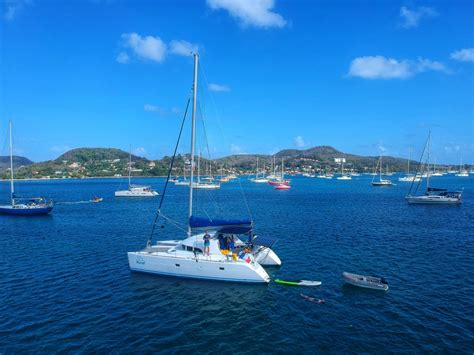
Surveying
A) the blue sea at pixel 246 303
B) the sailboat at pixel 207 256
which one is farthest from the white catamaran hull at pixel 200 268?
the blue sea at pixel 246 303

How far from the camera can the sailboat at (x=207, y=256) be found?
23.8m

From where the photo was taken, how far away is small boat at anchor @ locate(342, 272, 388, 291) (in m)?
23.1

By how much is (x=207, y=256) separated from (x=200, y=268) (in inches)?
40.4

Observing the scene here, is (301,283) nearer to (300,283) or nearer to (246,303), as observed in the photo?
(300,283)

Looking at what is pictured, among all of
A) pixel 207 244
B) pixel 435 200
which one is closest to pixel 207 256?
pixel 207 244

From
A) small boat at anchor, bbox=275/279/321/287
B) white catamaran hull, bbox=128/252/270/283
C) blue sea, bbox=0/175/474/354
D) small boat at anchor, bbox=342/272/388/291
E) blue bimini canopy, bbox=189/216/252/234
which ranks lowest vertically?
blue sea, bbox=0/175/474/354

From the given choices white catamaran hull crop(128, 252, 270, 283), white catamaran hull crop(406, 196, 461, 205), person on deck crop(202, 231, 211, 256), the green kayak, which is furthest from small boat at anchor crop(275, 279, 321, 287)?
white catamaran hull crop(406, 196, 461, 205)

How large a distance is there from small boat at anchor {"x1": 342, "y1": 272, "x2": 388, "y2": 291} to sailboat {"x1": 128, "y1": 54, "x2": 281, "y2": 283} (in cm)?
614

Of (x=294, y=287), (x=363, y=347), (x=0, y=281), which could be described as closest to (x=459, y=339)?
(x=363, y=347)

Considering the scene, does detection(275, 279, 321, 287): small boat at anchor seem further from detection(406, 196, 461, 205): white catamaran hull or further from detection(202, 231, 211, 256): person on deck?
detection(406, 196, 461, 205): white catamaran hull

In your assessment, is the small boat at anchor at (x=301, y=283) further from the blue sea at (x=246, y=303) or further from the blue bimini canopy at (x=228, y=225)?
the blue bimini canopy at (x=228, y=225)

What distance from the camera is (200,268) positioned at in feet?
79.5

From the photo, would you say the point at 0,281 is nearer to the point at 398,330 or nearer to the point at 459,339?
the point at 398,330

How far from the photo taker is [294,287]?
23891 millimetres
